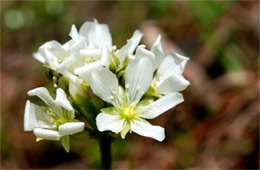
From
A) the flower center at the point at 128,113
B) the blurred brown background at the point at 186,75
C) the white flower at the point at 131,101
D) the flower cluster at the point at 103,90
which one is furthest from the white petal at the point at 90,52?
the blurred brown background at the point at 186,75

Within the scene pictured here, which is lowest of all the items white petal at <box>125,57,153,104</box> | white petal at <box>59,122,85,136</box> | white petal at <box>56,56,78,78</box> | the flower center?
white petal at <box>59,122,85,136</box>

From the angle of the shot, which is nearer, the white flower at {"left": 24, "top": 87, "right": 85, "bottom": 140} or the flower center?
the white flower at {"left": 24, "top": 87, "right": 85, "bottom": 140}

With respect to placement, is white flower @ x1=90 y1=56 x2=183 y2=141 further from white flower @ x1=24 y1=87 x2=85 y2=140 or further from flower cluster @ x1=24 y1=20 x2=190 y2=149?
white flower @ x1=24 y1=87 x2=85 y2=140

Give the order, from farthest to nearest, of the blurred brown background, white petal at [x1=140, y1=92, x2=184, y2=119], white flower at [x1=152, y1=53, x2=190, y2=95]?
the blurred brown background, white flower at [x1=152, y1=53, x2=190, y2=95], white petal at [x1=140, y1=92, x2=184, y2=119]

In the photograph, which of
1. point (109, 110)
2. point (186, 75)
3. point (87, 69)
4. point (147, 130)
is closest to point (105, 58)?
point (87, 69)

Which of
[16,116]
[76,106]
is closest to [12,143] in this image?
[16,116]

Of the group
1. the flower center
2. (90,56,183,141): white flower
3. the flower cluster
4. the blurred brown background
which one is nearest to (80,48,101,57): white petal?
the flower cluster
